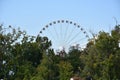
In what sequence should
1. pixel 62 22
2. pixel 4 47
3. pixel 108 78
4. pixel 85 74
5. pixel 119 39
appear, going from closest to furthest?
1. pixel 108 78
2. pixel 119 39
3. pixel 85 74
4. pixel 4 47
5. pixel 62 22

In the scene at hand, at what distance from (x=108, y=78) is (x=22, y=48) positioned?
1246cm

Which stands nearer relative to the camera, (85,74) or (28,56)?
(85,74)

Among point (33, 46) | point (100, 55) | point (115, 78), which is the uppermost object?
point (33, 46)

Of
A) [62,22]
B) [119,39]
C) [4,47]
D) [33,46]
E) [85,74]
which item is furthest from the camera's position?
[62,22]

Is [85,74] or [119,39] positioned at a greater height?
[119,39]

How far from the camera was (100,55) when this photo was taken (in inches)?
1227

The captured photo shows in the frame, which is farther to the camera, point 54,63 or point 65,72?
point 54,63

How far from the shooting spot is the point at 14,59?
124 ft

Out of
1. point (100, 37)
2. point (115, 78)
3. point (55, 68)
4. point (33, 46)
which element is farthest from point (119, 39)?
point (33, 46)

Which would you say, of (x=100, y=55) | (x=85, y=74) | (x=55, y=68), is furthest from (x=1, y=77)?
(x=100, y=55)

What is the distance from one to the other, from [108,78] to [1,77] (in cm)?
1189

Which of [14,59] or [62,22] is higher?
[62,22]

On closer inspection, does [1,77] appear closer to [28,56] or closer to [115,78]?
[28,56]

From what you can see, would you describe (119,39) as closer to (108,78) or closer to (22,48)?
(108,78)
